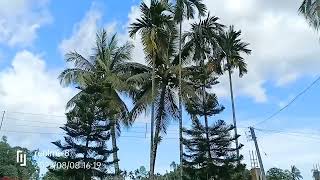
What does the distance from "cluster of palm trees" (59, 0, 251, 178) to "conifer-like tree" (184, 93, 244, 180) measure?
965 mm

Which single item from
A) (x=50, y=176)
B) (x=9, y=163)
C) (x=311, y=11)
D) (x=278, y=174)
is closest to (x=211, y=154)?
(x=311, y=11)

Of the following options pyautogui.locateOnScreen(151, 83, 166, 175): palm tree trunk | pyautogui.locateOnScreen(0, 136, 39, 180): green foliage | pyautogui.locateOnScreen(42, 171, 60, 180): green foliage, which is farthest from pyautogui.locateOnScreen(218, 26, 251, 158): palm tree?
pyautogui.locateOnScreen(0, 136, 39, 180): green foliage

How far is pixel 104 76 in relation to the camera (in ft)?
101

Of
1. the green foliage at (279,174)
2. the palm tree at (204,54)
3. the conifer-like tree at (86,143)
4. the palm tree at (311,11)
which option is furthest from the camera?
the green foliage at (279,174)

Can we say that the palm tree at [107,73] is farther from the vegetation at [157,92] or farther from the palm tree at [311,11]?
the palm tree at [311,11]

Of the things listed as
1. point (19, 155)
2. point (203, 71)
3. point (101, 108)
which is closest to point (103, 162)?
point (101, 108)

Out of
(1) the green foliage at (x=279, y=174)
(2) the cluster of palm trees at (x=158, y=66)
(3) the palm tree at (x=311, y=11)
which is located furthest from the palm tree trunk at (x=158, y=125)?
(1) the green foliage at (x=279, y=174)

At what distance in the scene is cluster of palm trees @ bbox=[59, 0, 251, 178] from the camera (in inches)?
1073

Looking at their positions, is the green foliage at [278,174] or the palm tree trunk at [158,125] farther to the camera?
the green foliage at [278,174]

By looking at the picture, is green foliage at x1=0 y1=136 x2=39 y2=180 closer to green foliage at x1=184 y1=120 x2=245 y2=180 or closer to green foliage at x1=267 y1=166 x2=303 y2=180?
green foliage at x1=184 y1=120 x2=245 y2=180

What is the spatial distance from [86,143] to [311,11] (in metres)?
14.2

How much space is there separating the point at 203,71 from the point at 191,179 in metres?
7.02

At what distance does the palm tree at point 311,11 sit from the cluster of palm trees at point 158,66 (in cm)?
939

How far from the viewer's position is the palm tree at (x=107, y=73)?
28.9m
